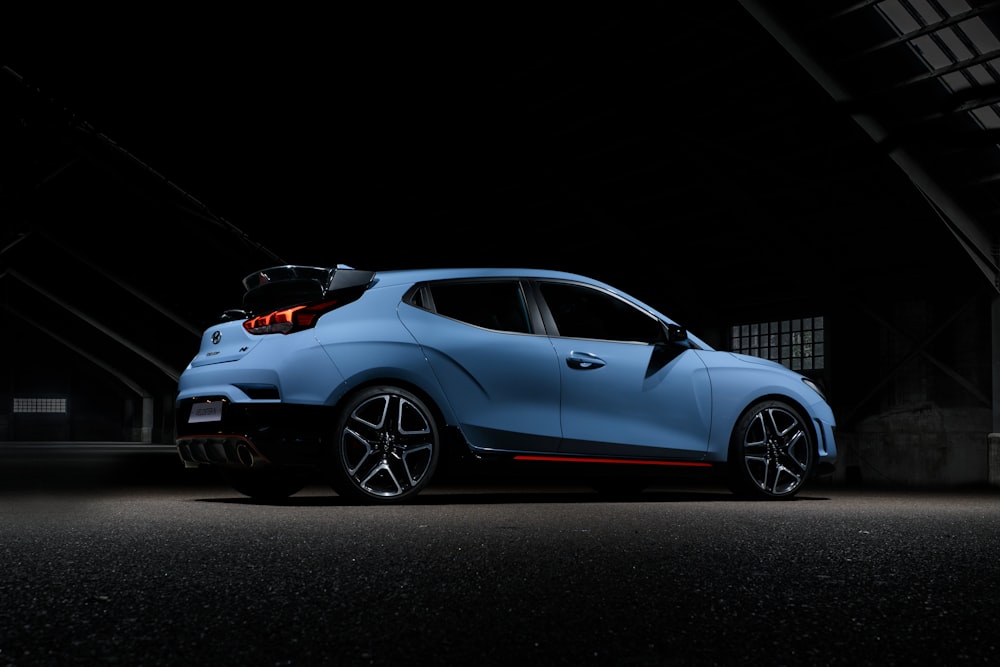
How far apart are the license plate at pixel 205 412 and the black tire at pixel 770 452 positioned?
3703mm

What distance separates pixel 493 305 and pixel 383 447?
147cm

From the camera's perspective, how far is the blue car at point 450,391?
22.2ft

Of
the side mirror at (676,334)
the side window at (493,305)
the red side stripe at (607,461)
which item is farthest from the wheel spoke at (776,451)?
the side window at (493,305)

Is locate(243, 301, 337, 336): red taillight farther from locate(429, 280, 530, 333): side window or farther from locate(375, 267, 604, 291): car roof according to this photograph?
locate(429, 280, 530, 333): side window

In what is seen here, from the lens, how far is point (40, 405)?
55.3 metres

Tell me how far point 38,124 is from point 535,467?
22591 millimetres

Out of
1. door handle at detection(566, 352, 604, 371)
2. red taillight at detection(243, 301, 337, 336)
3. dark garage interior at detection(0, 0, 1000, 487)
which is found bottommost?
door handle at detection(566, 352, 604, 371)

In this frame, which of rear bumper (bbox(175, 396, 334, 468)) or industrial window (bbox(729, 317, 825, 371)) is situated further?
industrial window (bbox(729, 317, 825, 371))

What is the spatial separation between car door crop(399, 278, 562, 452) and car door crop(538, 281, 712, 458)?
0.47ft

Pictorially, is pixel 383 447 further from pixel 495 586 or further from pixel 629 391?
pixel 495 586

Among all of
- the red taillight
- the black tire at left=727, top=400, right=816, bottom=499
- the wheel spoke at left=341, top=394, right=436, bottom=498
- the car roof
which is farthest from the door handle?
the red taillight

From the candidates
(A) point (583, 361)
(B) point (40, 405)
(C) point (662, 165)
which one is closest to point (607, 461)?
(A) point (583, 361)

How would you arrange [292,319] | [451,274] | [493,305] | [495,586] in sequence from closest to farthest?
[495,586] < [292,319] < [451,274] < [493,305]

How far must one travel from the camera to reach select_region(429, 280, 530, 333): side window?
7.37 metres
